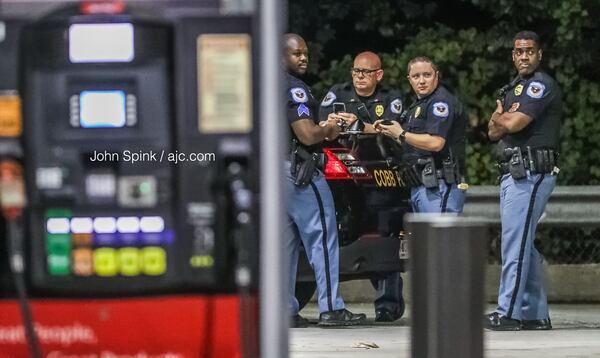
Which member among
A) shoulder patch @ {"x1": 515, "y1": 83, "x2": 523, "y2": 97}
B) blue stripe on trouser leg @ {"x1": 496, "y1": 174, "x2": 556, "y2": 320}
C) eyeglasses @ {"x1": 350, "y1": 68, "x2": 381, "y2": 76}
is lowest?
blue stripe on trouser leg @ {"x1": 496, "y1": 174, "x2": 556, "y2": 320}

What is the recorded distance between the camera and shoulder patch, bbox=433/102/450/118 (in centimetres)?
1084

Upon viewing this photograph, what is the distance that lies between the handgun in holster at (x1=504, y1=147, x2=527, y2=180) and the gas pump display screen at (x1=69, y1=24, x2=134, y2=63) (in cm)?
590

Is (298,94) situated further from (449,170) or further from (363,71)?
(449,170)

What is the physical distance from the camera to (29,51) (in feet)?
16.0

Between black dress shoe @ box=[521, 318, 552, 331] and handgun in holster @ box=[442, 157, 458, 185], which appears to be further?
handgun in holster @ box=[442, 157, 458, 185]

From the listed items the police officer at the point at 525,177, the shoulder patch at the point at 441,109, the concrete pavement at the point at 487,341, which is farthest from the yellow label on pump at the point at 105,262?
the shoulder patch at the point at 441,109

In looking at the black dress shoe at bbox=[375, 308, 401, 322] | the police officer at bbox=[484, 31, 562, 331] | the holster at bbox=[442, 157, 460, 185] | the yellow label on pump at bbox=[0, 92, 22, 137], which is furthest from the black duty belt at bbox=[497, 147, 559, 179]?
the yellow label on pump at bbox=[0, 92, 22, 137]

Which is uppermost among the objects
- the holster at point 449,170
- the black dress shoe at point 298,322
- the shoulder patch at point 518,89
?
the shoulder patch at point 518,89

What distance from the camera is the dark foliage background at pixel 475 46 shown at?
47.5 feet

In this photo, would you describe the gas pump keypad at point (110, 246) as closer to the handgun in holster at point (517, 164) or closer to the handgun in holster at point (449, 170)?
the handgun in holster at point (517, 164)

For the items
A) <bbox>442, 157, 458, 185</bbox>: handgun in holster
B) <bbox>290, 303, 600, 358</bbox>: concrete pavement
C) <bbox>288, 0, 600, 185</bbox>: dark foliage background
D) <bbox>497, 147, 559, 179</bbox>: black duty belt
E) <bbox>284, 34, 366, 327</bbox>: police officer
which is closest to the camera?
<bbox>290, 303, 600, 358</bbox>: concrete pavement

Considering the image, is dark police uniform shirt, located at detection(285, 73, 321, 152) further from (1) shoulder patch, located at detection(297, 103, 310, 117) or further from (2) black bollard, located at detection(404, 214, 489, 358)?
(2) black bollard, located at detection(404, 214, 489, 358)

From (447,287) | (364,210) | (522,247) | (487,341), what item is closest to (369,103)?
(364,210)

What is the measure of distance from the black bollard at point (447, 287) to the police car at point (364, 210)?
5095mm
